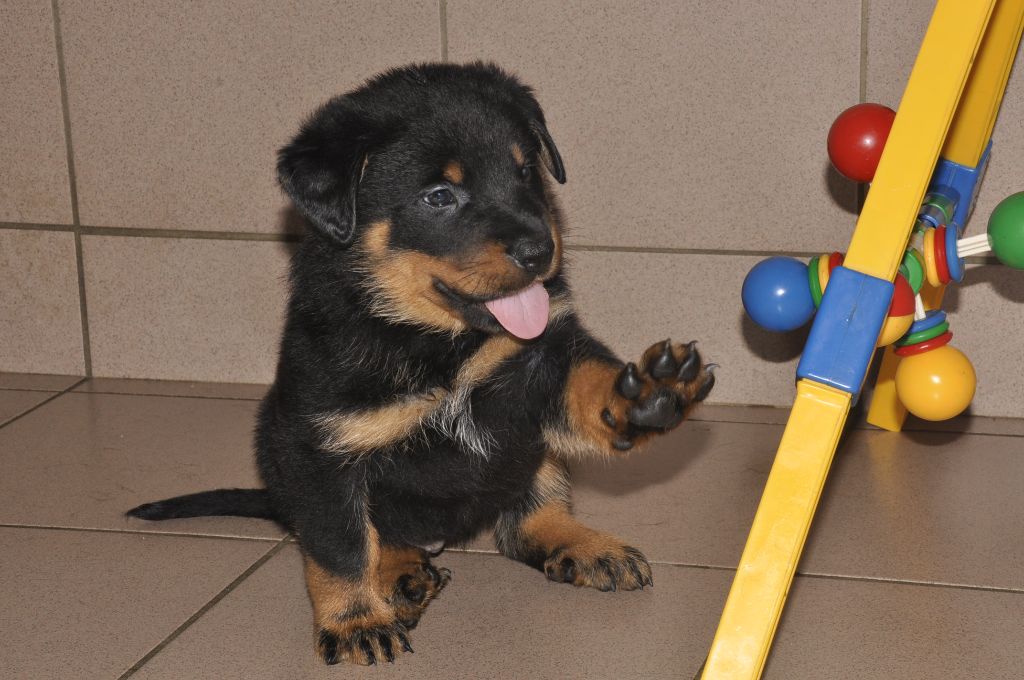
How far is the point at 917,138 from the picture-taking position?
1974 millimetres

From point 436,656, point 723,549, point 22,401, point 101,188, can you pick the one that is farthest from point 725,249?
point 22,401

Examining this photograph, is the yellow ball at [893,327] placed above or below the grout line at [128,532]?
above

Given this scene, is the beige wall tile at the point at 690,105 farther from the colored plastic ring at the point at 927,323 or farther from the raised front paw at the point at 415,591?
the raised front paw at the point at 415,591

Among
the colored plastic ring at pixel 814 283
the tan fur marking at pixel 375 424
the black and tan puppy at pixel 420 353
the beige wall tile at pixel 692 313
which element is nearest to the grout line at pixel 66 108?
the beige wall tile at pixel 692 313

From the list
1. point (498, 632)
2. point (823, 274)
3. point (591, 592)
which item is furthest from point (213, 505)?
point (823, 274)

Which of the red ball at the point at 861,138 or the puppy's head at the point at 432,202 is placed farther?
the red ball at the point at 861,138

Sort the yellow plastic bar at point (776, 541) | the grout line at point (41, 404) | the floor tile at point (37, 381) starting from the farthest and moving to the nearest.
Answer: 1. the floor tile at point (37, 381)
2. the grout line at point (41, 404)
3. the yellow plastic bar at point (776, 541)

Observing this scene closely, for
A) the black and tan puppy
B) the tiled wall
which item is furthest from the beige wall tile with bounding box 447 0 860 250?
the black and tan puppy

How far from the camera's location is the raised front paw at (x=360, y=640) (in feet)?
7.57

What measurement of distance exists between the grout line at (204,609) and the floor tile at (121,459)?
0.10 meters

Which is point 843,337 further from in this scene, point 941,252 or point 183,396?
point 183,396

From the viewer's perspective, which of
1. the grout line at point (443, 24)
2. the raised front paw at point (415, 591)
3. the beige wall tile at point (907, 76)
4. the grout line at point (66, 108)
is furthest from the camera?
the grout line at point (66, 108)

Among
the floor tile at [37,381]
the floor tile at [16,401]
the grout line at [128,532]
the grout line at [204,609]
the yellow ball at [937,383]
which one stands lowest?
the floor tile at [37,381]

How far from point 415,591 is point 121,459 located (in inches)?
51.6
